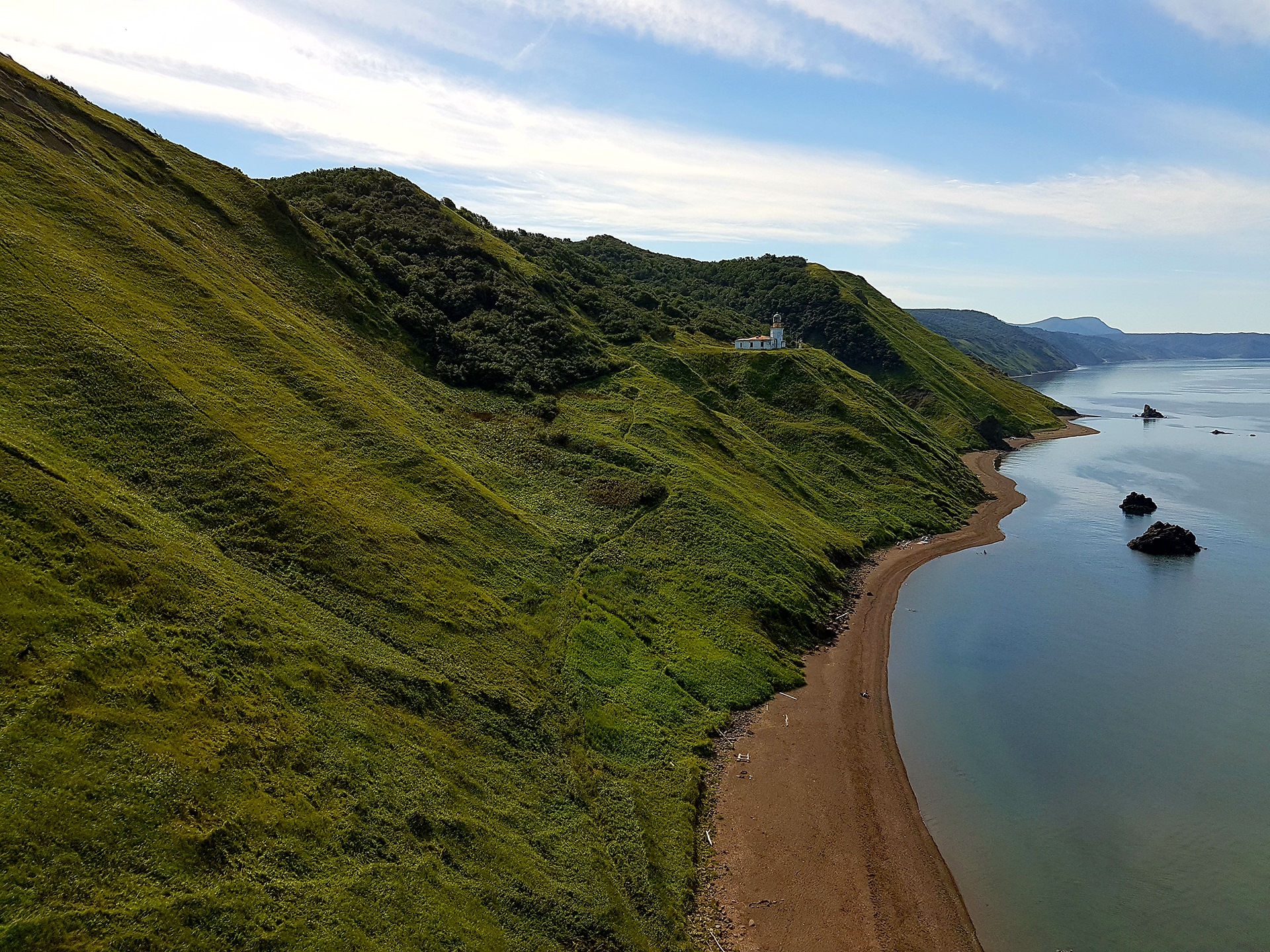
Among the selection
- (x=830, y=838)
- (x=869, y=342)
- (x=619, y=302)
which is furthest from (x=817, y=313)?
(x=830, y=838)

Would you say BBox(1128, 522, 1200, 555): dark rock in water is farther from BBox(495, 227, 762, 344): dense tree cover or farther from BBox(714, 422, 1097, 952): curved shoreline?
BBox(495, 227, 762, 344): dense tree cover

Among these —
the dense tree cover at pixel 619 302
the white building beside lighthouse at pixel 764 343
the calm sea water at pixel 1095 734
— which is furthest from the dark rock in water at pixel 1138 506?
the dense tree cover at pixel 619 302

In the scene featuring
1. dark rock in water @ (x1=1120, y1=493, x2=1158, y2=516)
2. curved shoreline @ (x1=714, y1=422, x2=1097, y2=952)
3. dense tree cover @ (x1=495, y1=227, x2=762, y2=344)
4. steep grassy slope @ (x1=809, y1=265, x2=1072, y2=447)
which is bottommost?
curved shoreline @ (x1=714, y1=422, x2=1097, y2=952)

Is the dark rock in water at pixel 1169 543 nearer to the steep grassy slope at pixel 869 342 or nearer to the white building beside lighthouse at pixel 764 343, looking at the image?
the white building beside lighthouse at pixel 764 343

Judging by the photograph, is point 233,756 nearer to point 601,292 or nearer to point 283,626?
point 283,626

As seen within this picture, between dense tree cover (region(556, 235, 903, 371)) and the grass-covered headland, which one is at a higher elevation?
dense tree cover (region(556, 235, 903, 371))

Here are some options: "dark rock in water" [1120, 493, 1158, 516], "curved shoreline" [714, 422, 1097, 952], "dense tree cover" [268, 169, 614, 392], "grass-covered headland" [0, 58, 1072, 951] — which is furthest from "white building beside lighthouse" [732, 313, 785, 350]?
"curved shoreline" [714, 422, 1097, 952]

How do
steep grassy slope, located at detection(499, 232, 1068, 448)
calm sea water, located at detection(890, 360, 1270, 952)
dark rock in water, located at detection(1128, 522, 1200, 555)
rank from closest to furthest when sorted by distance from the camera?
calm sea water, located at detection(890, 360, 1270, 952), dark rock in water, located at detection(1128, 522, 1200, 555), steep grassy slope, located at detection(499, 232, 1068, 448)
